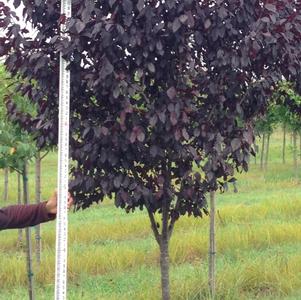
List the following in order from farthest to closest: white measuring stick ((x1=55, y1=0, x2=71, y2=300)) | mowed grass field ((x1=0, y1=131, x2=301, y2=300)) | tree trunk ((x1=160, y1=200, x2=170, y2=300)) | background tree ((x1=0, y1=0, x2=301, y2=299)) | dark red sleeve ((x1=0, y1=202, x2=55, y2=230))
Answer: mowed grass field ((x1=0, y1=131, x2=301, y2=300)), tree trunk ((x1=160, y1=200, x2=170, y2=300)), background tree ((x1=0, y1=0, x2=301, y2=299)), white measuring stick ((x1=55, y1=0, x2=71, y2=300)), dark red sleeve ((x1=0, y1=202, x2=55, y2=230))

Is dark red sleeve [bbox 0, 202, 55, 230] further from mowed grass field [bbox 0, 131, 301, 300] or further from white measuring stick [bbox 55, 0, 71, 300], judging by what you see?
mowed grass field [bbox 0, 131, 301, 300]

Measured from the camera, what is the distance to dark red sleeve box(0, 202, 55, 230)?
9.16 ft

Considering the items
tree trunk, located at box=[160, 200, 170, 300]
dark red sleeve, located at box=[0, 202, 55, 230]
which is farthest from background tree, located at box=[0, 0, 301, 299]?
dark red sleeve, located at box=[0, 202, 55, 230]

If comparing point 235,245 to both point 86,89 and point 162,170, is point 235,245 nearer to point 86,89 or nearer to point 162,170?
point 162,170

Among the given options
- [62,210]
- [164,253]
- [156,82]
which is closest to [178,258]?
[164,253]

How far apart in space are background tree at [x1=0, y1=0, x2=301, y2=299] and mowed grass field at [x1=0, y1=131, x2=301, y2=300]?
2248 millimetres

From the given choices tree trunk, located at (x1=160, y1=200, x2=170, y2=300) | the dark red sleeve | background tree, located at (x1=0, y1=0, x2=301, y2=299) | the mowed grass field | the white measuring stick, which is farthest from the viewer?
the mowed grass field

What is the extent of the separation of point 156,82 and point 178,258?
4.47 meters

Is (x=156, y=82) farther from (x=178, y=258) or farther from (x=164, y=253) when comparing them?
(x=178, y=258)

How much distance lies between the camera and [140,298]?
18.6ft

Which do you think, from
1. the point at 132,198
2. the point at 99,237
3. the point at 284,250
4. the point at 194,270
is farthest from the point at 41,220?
the point at 99,237

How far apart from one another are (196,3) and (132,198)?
1296mm

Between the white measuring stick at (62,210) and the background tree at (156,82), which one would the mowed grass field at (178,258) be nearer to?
the background tree at (156,82)

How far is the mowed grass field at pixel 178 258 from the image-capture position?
20.2 feet
